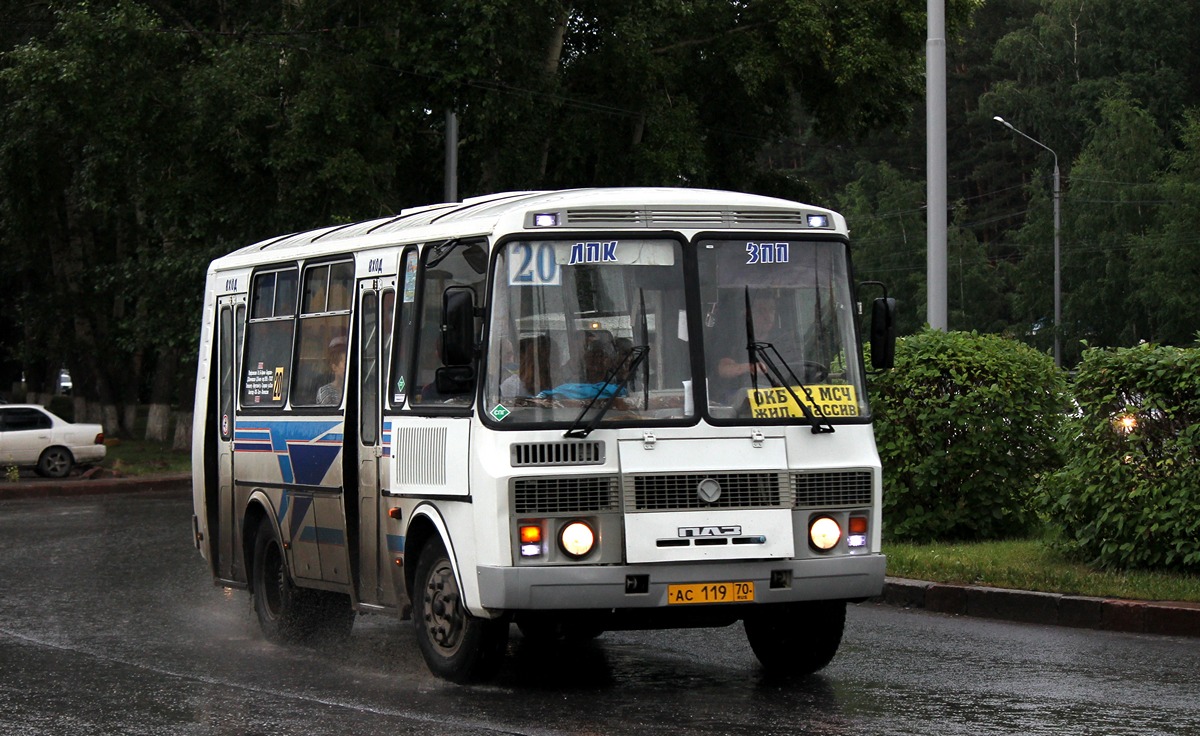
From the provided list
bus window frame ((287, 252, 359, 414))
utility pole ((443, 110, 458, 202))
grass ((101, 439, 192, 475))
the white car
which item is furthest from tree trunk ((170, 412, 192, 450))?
bus window frame ((287, 252, 359, 414))

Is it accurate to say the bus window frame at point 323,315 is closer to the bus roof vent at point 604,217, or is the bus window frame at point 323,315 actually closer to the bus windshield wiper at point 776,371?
the bus roof vent at point 604,217

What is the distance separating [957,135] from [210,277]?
77269mm

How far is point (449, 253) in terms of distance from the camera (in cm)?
1000

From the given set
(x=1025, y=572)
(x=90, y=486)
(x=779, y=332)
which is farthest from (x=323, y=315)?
(x=90, y=486)

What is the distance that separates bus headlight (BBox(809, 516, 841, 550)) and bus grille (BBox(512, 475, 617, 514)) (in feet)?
3.61

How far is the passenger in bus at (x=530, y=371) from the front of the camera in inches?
366

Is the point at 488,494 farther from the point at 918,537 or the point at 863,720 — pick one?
the point at 918,537

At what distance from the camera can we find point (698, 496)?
9266mm

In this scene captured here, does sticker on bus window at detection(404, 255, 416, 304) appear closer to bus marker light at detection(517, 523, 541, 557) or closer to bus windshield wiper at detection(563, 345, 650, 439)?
bus windshield wiper at detection(563, 345, 650, 439)

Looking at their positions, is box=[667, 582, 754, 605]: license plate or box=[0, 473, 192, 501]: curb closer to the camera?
box=[667, 582, 754, 605]: license plate

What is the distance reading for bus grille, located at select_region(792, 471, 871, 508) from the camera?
948cm

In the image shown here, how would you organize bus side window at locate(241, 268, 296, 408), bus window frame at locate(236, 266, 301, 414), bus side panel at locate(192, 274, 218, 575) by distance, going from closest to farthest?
bus window frame at locate(236, 266, 301, 414) → bus side window at locate(241, 268, 296, 408) → bus side panel at locate(192, 274, 218, 575)

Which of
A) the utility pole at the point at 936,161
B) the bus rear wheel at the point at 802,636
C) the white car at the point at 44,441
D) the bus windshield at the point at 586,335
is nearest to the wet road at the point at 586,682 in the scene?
the bus rear wheel at the point at 802,636

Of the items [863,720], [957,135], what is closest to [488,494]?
[863,720]
